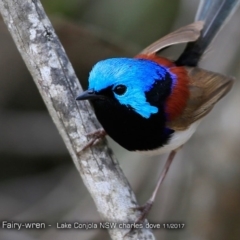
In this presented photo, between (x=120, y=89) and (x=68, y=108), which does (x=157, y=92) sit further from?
(x=68, y=108)

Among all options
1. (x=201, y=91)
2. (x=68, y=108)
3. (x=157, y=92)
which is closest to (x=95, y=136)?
(x=68, y=108)

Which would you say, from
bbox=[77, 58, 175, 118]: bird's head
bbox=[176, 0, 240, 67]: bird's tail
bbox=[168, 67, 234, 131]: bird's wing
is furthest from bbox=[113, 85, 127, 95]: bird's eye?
bbox=[176, 0, 240, 67]: bird's tail

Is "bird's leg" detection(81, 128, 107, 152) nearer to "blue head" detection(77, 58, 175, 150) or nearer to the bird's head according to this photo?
"blue head" detection(77, 58, 175, 150)

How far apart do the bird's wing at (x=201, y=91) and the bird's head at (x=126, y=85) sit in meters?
0.42

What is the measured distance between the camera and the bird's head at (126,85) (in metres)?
3.18

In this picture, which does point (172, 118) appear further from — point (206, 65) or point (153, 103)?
point (206, 65)

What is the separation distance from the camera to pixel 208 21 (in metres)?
4.41

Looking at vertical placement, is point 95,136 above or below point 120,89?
below

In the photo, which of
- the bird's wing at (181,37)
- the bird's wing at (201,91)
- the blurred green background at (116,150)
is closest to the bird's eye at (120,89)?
the bird's wing at (201,91)

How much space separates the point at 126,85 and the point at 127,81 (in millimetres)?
26

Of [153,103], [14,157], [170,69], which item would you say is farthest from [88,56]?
[153,103]

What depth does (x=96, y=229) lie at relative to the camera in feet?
16.1

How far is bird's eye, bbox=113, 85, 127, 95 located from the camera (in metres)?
3.22

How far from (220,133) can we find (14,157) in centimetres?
256
